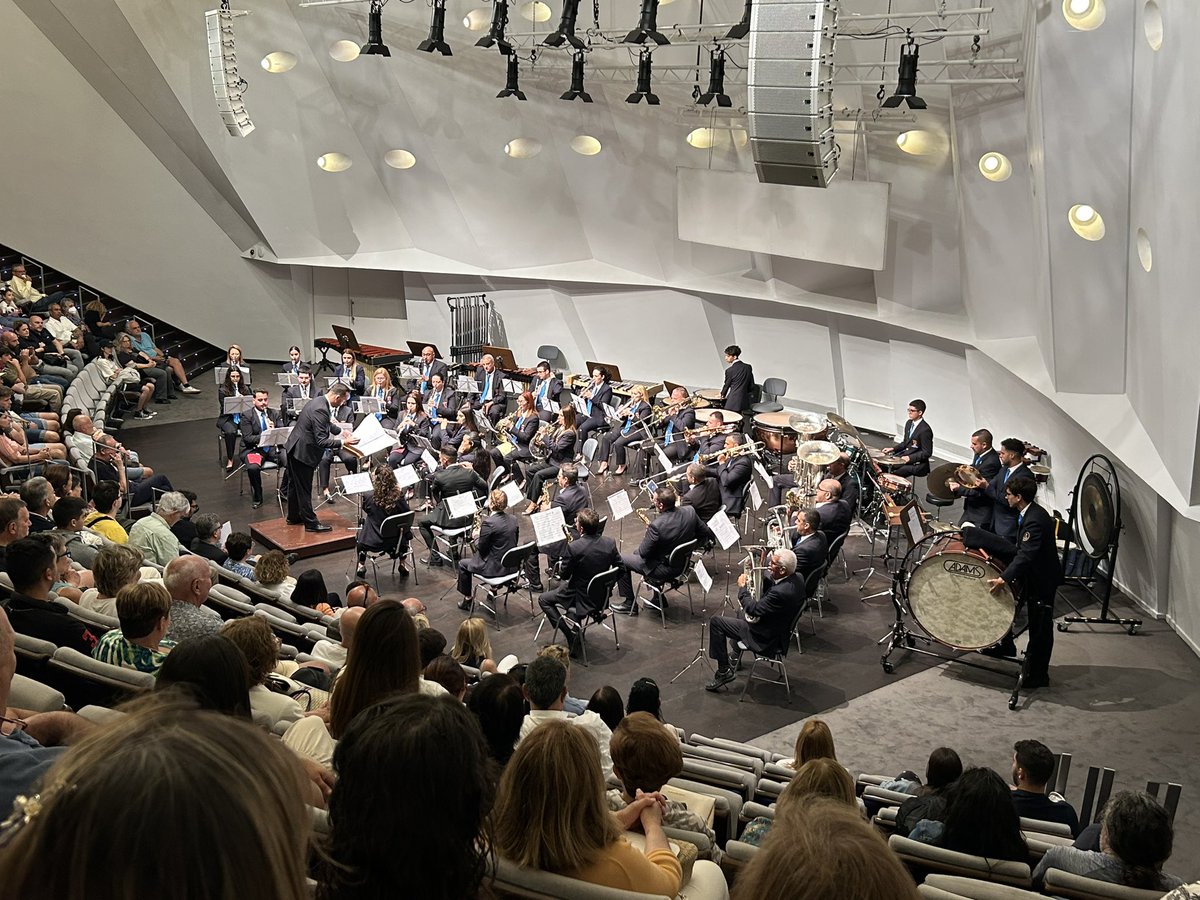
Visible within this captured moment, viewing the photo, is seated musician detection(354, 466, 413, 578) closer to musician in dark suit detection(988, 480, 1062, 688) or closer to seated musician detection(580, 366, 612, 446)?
seated musician detection(580, 366, 612, 446)

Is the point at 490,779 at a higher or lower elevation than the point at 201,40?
lower

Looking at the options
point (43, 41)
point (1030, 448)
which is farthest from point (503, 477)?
point (43, 41)

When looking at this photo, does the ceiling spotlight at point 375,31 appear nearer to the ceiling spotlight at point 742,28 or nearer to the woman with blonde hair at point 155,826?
the ceiling spotlight at point 742,28

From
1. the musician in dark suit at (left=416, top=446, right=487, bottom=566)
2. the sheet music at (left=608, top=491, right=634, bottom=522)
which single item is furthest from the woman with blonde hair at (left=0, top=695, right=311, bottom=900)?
the musician in dark suit at (left=416, top=446, right=487, bottom=566)

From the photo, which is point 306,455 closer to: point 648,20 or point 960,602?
point 648,20

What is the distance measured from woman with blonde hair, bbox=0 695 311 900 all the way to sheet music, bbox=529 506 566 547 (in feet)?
25.1

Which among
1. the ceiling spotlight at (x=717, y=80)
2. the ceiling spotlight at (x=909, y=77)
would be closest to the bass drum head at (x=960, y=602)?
the ceiling spotlight at (x=909, y=77)

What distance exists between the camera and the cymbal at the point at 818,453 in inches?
384

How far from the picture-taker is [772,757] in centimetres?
602

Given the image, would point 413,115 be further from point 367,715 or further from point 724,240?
point 367,715

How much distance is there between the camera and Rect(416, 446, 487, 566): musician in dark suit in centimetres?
1056

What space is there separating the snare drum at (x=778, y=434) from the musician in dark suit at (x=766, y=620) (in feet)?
14.1

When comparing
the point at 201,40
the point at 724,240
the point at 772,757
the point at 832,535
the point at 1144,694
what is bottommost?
the point at 772,757

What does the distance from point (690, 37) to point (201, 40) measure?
28.3 ft
